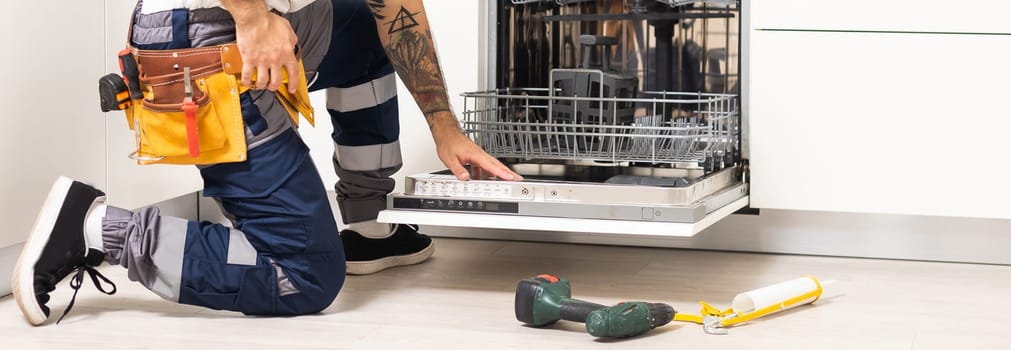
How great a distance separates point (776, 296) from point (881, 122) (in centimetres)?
53

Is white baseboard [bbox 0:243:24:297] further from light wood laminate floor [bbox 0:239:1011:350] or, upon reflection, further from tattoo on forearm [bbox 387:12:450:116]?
tattoo on forearm [bbox 387:12:450:116]

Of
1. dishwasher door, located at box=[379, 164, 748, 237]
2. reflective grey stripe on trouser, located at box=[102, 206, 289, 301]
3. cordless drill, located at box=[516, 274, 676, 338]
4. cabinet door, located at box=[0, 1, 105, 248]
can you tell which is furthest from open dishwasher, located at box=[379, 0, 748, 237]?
cabinet door, located at box=[0, 1, 105, 248]

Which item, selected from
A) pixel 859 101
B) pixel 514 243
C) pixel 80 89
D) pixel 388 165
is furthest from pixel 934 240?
pixel 80 89

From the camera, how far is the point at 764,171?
2.41m

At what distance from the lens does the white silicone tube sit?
195cm

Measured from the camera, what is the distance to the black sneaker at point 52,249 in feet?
6.16

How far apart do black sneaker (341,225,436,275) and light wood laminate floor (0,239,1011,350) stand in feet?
0.09

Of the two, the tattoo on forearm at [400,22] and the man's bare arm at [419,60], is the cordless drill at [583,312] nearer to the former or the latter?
the man's bare arm at [419,60]

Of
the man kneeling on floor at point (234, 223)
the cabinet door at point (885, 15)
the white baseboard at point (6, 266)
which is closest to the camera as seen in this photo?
the man kneeling on floor at point (234, 223)

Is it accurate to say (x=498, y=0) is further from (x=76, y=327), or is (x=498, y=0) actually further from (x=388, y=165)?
(x=76, y=327)

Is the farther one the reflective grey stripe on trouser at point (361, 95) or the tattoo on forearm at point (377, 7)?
the reflective grey stripe on trouser at point (361, 95)

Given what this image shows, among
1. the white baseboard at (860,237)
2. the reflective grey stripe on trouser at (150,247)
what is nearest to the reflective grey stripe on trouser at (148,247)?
the reflective grey stripe on trouser at (150,247)

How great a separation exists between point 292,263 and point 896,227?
123 centimetres

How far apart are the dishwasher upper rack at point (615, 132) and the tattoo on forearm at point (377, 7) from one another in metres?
0.23
